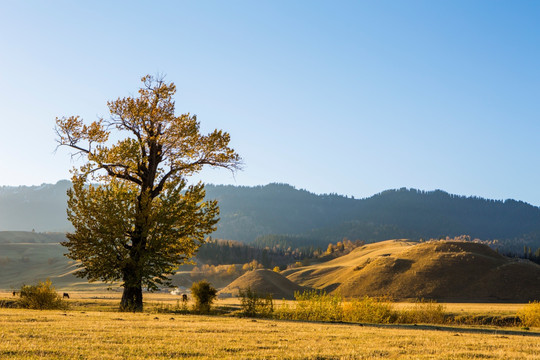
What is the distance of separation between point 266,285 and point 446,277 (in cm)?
3167

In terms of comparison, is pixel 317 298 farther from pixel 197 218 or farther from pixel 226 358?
pixel 226 358

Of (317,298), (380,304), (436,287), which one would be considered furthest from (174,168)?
(436,287)

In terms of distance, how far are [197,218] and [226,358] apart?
22482 mm

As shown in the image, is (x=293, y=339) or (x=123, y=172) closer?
(x=293, y=339)

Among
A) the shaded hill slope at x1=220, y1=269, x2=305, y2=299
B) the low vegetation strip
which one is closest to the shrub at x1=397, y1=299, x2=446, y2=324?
the low vegetation strip

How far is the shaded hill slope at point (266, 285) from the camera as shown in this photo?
91.1 metres

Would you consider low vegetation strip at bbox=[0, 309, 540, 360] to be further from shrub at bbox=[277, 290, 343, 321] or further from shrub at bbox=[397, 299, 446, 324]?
shrub at bbox=[397, 299, 446, 324]

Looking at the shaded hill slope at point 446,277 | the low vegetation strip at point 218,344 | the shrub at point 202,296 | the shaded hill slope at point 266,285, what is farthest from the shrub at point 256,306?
the shaded hill slope at point 266,285

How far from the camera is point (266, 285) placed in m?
91.9

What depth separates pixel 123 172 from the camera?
35.4 metres

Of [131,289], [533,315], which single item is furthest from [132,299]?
[533,315]

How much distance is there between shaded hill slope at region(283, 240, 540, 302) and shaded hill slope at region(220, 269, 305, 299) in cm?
747

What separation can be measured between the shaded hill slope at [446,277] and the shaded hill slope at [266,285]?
7475 mm

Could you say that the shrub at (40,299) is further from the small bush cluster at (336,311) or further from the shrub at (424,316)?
the shrub at (424,316)
